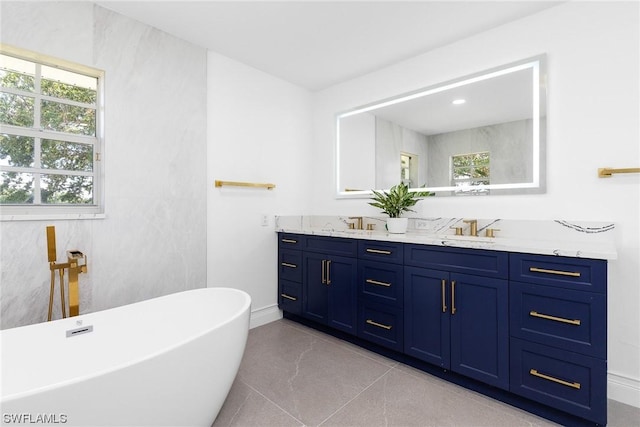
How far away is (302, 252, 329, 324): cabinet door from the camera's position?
2.76 m

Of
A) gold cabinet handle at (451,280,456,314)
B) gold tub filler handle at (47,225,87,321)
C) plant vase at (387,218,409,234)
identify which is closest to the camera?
gold tub filler handle at (47,225,87,321)

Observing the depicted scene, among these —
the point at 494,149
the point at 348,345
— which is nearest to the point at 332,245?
the point at 348,345

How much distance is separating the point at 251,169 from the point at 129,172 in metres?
1.07

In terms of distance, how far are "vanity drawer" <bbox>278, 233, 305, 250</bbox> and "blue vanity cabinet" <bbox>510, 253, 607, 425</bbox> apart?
1777 mm

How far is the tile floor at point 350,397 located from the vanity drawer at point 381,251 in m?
0.79

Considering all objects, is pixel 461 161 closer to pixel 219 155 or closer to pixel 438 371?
pixel 438 371

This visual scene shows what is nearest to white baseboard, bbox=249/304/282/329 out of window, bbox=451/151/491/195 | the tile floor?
the tile floor

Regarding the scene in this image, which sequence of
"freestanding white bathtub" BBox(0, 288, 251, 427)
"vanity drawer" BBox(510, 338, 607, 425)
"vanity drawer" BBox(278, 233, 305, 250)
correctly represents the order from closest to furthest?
1. "freestanding white bathtub" BBox(0, 288, 251, 427)
2. "vanity drawer" BBox(510, 338, 607, 425)
3. "vanity drawer" BBox(278, 233, 305, 250)

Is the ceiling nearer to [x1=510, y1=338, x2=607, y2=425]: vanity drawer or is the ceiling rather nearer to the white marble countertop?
the white marble countertop

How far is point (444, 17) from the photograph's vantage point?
7.16 ft

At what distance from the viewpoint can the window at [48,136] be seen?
1.86 meters

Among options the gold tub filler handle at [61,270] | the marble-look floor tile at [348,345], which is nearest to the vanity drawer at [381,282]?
the marble-look floor tile at [348,345]

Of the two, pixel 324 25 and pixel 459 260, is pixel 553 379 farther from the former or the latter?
pixel 324 25

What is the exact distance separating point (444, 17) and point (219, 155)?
2.09 metres
